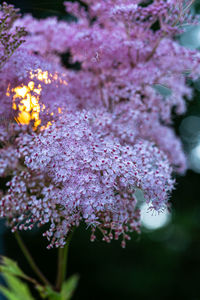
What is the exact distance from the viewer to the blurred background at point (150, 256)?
4141 mm

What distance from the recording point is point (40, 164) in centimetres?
95

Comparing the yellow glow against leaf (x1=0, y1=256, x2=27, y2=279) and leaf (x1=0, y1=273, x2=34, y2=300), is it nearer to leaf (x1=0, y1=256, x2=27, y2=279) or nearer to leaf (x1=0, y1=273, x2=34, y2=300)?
leaf (x1=0, y1=256, x2=27, y2=279)

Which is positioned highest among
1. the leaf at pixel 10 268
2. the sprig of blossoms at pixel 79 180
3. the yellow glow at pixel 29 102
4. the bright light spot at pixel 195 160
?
the bright light spot at pixel 195 160

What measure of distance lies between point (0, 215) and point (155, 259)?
151 inches

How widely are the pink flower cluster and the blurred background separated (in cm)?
265

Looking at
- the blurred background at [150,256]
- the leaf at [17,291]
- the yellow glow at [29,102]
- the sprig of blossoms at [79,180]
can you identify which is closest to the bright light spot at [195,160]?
the blurred background at [150,256]

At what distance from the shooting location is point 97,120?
1.17 m

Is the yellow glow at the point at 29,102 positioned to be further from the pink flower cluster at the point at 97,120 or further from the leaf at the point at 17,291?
the leaf at the point at 17,291

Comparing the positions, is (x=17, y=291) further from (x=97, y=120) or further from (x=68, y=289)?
(x=97, y=120)

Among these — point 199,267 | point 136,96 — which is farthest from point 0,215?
point 199,267

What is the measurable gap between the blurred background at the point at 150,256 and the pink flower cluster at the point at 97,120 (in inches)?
105

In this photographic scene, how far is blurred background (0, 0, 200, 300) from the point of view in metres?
4.14

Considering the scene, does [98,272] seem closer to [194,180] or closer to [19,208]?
[194,180]

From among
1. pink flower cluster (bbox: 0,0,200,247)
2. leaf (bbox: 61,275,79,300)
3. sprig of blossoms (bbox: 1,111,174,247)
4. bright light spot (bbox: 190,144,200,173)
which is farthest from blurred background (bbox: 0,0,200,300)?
sprig of blossoms (bbox: 1,111,174,247)
